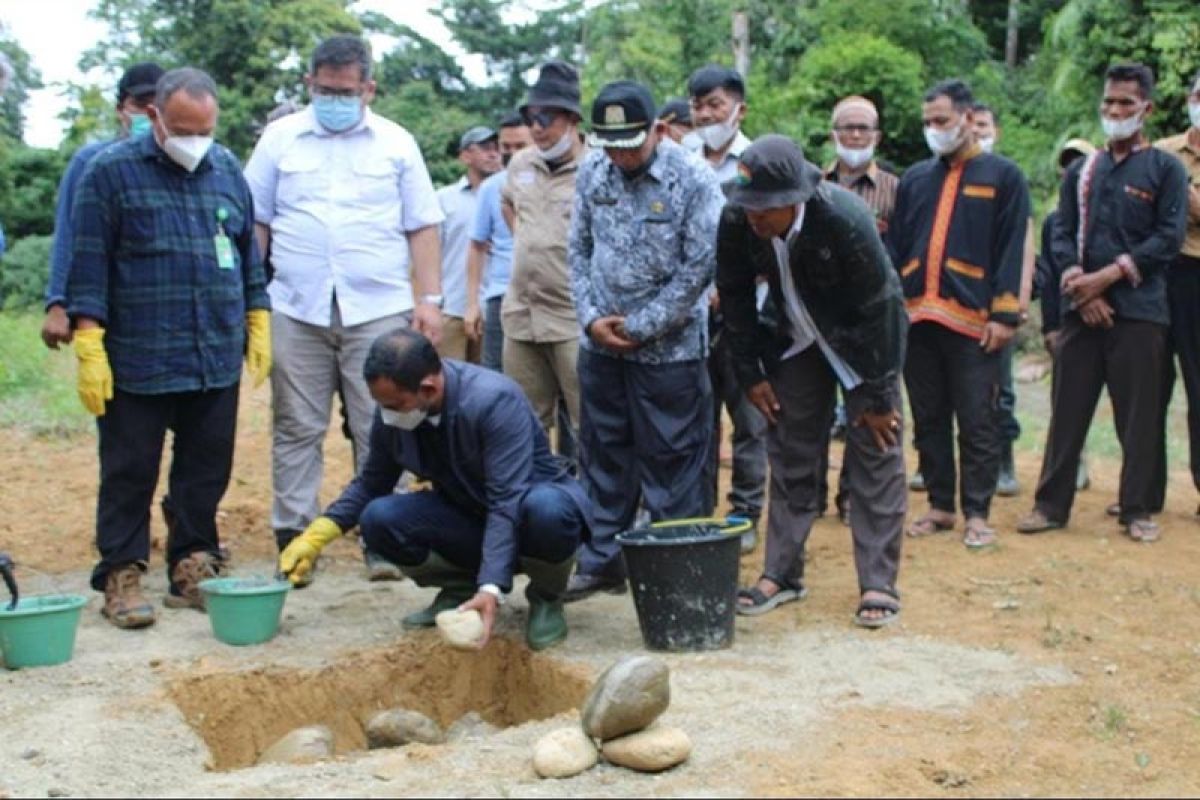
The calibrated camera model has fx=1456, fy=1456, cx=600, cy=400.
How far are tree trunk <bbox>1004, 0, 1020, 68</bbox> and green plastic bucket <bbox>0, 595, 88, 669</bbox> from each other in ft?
60.5

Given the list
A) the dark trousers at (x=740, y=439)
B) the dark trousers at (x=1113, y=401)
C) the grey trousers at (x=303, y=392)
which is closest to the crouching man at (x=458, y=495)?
the grey trousers at (x=303, y=392)

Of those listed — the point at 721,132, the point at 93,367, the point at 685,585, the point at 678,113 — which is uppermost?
the point at 678,113

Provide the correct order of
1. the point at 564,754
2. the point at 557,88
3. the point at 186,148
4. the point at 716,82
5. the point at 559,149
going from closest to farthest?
the point at 564,754
the point at 186,148
the point at 557,88
the point at 559,149
the point at 716,82

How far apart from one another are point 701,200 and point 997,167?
6.40ft

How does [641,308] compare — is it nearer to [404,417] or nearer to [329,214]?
[404,417]

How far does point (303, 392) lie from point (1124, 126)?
403 cm

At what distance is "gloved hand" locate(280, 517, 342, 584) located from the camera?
518 centimetres

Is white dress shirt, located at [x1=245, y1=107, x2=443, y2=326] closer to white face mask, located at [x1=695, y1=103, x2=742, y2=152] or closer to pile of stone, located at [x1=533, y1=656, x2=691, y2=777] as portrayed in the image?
white face mask, located at [x1=695, y1=103, x2=742, y2=152]

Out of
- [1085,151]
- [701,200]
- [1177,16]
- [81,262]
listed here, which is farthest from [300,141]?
[1177,16]

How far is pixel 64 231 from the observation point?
5719 millimetres

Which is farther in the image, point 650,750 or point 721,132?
point 721,132

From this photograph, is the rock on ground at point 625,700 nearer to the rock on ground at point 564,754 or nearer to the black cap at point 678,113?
the rock on ground at point 564,754

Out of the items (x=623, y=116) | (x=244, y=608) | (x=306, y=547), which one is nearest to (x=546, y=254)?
(x=623, y=116)

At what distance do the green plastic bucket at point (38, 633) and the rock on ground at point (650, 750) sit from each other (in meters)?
2.08
